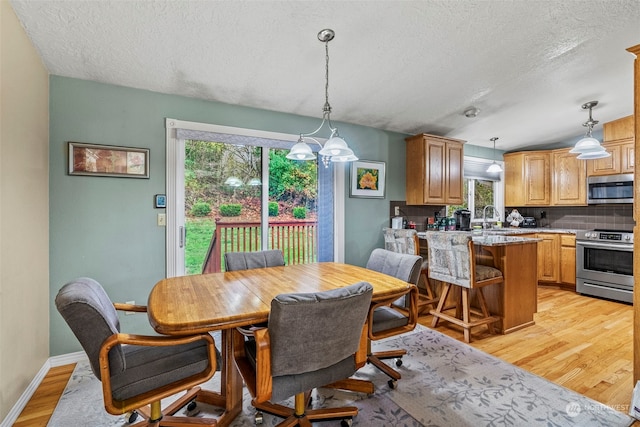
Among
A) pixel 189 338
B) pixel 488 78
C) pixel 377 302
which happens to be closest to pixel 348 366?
pixel 377 302

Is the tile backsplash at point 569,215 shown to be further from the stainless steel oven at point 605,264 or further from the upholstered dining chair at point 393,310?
the upholstered dining chair at point 393,310

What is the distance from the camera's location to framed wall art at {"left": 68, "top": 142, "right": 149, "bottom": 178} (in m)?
2.38

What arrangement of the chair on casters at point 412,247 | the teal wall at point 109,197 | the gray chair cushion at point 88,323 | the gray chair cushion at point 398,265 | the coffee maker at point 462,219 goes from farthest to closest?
the coffee maker at point 462,219
the chair on casters at point 412,247
the teal wall at point 109,197
the gray chair cushion at point 398,265
the gray chair cushion at point 88,323

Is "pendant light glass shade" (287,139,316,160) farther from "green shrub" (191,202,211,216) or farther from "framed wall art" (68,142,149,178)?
"framed wall art" (68,142,149,178)

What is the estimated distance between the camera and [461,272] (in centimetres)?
280

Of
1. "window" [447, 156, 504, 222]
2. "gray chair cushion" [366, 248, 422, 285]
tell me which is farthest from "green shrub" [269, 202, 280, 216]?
"window" [447, 156, 504, 222]

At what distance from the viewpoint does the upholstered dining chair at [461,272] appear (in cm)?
273

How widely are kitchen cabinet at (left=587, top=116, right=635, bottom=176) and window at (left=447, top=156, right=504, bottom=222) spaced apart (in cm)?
130

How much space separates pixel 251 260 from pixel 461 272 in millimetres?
1942

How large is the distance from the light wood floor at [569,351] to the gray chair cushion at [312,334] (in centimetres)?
159

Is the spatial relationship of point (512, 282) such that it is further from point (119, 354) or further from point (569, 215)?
point (119, 354)

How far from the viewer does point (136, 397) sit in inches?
51.4

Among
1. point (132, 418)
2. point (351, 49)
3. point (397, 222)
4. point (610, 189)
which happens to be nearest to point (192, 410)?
point (132, 418)

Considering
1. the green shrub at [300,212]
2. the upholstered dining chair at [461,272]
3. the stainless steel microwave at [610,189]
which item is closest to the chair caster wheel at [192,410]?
the green shrub at [300,212]
